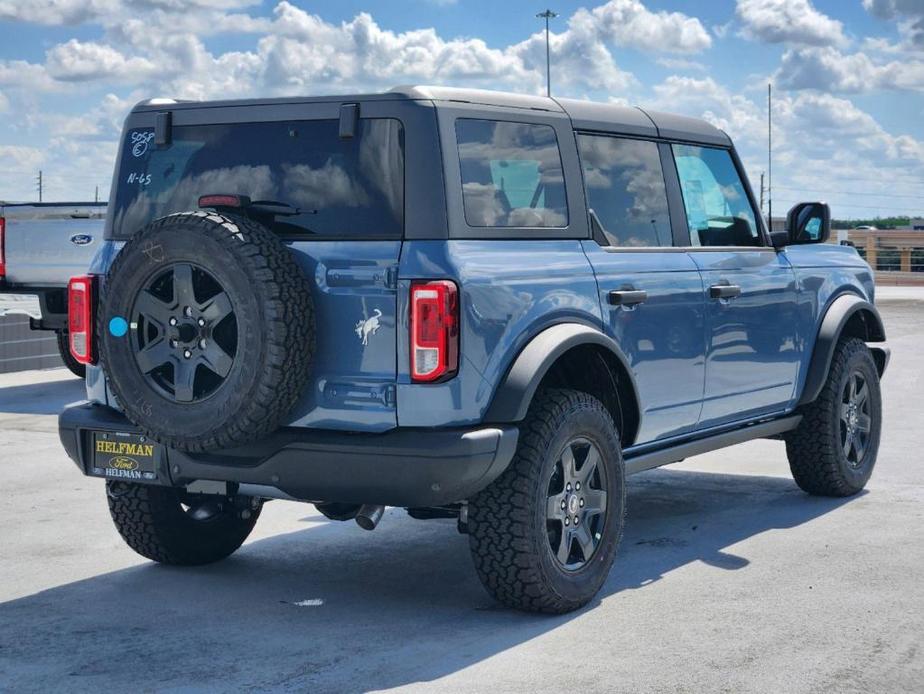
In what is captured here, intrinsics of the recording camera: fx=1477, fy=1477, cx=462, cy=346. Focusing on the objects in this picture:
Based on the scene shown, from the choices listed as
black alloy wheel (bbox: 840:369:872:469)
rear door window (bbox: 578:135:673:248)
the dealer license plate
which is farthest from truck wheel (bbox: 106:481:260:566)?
black alloy wheel (bbox: 840:369:872:469)

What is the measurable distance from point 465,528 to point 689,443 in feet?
5.48

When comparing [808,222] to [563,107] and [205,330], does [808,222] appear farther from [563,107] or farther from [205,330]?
[205,330]

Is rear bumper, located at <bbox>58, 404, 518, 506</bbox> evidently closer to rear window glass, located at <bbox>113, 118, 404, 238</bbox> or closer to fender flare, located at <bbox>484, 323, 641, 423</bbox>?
fender flare, located at <bbox>484, 323, 641, 423</bbox>

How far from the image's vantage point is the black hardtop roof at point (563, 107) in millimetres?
5527

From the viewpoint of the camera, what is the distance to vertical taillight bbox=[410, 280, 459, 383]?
5.19 m

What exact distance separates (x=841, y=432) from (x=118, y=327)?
451 cm

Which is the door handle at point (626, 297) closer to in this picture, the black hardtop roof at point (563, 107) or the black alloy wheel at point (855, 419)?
the black hardtop roof at point (563, 107)

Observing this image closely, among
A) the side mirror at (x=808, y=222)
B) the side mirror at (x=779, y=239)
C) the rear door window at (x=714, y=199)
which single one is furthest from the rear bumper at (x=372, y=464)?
the side mirror at (x=808, y=222)

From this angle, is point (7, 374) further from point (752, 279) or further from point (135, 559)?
point (752, 279)

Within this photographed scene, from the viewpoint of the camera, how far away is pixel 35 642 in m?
5.34

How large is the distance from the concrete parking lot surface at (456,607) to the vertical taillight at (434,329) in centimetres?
99

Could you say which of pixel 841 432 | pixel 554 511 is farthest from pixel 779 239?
pixel 554 511

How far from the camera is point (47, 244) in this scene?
47.4 ft

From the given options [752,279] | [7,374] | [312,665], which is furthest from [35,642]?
[7,374]
